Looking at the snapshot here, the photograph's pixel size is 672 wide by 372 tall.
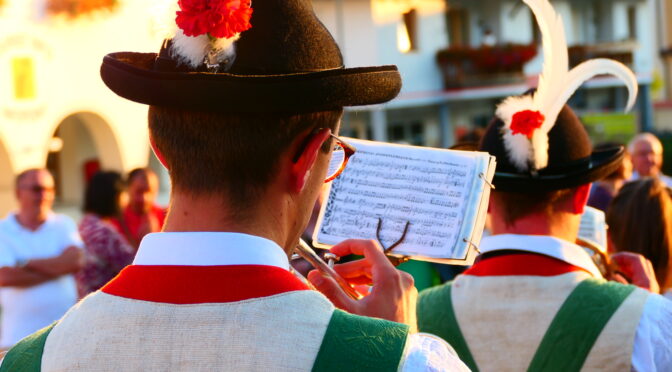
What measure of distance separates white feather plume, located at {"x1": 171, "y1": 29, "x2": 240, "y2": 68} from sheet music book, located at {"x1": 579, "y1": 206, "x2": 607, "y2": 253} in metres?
1.82

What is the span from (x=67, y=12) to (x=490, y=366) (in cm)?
1350

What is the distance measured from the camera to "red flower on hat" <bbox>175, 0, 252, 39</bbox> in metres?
1.30

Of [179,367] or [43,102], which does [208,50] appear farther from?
[43,102]

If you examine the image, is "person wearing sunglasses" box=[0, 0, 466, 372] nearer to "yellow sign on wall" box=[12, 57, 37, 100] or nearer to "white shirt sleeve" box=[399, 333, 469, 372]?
"white shirt sleeve" box=[399, 333, 469, 372]

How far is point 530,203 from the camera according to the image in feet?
8.29

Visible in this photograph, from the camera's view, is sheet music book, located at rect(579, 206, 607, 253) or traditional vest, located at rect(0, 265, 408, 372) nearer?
traditional vest, located at rect(0, 265, 408, 372)

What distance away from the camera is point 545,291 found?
2406mm

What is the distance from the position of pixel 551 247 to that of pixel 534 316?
0.18 meters

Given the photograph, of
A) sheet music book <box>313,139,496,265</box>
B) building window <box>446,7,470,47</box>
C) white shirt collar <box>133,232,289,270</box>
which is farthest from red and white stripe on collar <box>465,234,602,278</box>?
building window <box>446,7,470,47</box>

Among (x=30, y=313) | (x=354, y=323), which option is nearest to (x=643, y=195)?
(x=354, y=323)

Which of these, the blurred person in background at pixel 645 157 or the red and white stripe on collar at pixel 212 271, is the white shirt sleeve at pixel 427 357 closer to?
the red and white stripe on collar at pixel 212 271

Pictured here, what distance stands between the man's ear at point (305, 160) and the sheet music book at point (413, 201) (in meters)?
0.53

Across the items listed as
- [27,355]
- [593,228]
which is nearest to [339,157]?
[27,355]

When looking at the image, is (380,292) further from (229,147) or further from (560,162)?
(560,162)
